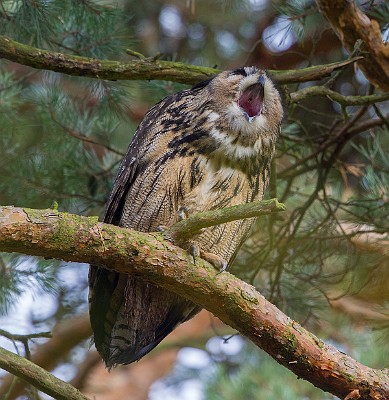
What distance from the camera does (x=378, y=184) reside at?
304 cm

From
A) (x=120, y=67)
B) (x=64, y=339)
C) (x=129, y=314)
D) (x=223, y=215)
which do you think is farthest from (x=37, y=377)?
(x=64, y=339)

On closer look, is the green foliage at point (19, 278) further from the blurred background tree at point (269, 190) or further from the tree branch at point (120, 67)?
the tree branch at point (120, 67)

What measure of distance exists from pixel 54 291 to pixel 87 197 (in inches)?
17.7

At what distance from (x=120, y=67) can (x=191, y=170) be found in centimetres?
45

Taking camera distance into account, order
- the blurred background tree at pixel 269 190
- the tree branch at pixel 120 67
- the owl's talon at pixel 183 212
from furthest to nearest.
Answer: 1. the blurred background tree at pixel 269 190
2. the tree branch at pixel 120 67
3. the owl's talon at pixel 183 212

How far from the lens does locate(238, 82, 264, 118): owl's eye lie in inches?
97.6

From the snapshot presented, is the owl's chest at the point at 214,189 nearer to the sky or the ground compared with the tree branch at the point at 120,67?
nearer to the ground

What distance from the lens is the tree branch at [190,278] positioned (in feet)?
5.90

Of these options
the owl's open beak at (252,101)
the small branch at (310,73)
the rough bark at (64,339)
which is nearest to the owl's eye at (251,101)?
the owl's open beak at (252,101)

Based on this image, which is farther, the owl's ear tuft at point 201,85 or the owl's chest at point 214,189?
the owl's ear tuft at point 201,85

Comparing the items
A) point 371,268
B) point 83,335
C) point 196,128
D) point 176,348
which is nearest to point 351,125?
point 371,268

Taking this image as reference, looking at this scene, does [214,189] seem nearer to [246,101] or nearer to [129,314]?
[246,101]

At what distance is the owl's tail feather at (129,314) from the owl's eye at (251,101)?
26.7 inches

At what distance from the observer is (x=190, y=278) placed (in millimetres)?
1984
